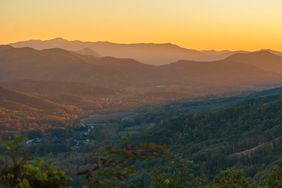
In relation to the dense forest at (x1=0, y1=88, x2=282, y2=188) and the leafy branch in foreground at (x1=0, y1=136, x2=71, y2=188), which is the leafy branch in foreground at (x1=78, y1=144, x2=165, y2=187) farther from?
the leafy branch in foreground at (x1=0, y1=136, x2=71, y2=188)

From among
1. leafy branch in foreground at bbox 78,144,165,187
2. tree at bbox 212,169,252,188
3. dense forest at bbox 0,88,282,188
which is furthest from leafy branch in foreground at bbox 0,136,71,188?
tree at bbox 212,169,252,188

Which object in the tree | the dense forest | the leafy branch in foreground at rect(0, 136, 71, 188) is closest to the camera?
the leafy branch in foreground at rect(0, 136, 71, 188)

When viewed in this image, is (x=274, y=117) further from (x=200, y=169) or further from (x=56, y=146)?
(x=56, y=146)

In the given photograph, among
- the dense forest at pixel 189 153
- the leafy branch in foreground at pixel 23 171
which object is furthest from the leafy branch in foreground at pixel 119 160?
the leafy branch in foreground at pixel 23 171

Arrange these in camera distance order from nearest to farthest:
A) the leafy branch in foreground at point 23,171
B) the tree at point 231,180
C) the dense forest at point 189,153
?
1. the leafy branch in foreground at point 23,171
2. the dense forest at point 189,153
3. the tree at point 231,180

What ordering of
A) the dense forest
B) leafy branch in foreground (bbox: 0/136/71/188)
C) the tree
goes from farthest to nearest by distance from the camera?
the tree, the dense forest, leafy branch in foreground (bbox: 0/136/71/188)

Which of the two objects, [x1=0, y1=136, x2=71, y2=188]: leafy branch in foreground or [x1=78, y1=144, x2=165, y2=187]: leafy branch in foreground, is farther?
[x1=78, y1=144, x2=165, y2=187]: leafy branch in foreground

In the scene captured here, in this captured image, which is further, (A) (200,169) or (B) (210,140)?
(B) (210,140)

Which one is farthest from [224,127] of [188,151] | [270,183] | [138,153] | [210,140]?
[138,153]

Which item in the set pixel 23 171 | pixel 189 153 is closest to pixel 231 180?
pixel 23 171

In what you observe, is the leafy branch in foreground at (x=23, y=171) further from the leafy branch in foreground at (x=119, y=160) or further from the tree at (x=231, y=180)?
the tree at (x=231, y=180)

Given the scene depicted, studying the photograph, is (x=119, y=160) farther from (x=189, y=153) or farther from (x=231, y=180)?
(x=189, y=153)
